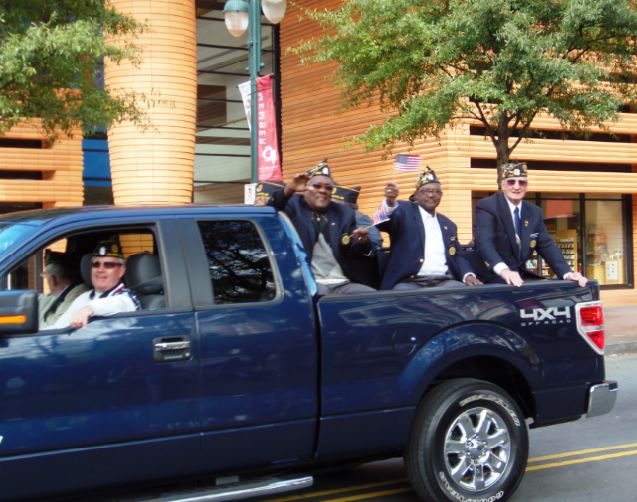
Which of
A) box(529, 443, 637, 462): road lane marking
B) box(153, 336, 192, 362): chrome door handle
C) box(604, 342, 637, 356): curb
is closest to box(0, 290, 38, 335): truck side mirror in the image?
box(153, 336, 192, 362): chrome door handle

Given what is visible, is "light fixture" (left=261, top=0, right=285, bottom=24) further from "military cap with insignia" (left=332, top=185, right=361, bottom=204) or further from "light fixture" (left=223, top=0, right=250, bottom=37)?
"military cap with insignia" (left=332, top=185, right=361, bottom=204)

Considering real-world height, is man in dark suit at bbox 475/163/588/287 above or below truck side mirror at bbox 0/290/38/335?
above

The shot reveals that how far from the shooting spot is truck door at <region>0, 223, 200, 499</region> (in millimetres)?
4082

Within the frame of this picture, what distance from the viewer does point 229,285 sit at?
15.7 feet

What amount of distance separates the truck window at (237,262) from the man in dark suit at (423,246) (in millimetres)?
1825

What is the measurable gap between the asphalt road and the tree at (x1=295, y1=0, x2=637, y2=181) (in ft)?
19.9

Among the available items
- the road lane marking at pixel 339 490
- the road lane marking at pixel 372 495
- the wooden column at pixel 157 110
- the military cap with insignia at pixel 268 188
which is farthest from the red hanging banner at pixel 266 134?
the road lane marking at pixel 372 495

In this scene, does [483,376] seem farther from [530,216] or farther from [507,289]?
[530,216]

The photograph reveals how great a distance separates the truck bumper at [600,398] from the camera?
224 inches

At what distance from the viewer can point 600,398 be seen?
5.72m

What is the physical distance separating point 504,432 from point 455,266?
5.82 feet

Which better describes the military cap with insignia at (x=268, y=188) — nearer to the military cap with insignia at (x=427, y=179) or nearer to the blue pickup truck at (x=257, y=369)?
the military cap with insignia at (x=427, y=179)

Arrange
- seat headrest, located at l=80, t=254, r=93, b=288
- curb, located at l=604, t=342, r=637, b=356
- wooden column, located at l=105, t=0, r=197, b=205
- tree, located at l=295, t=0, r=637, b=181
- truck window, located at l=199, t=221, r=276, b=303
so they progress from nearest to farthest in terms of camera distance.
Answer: truck window, located at l=199, t=221, r=276, b=303 → seat headrest, located at l=80, t=254, r=93, b=288 → tree, located at l=295, t=0, r=637, b=181 → curb, located at l=604, t=342, r=637, b=356 → wooden column, located at l=105, t=0, r=197, b=205

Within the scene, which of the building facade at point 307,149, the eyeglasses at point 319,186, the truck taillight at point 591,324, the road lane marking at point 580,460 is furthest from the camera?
the building facade at point 307,149
